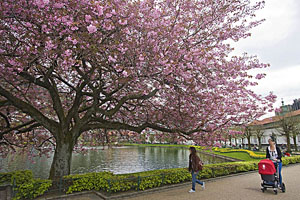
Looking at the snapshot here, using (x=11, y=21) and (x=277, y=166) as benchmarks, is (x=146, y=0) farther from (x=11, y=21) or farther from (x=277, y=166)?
(x=277, y=166)

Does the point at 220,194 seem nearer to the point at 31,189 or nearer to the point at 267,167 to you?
the point at 267,167

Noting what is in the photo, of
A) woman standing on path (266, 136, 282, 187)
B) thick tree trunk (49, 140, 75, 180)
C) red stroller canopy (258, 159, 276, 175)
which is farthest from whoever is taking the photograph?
thick tree trunk (49, 140, 75, 180)

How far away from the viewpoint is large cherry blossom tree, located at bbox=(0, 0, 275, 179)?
6148 mm

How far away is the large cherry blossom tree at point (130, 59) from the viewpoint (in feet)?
20.2

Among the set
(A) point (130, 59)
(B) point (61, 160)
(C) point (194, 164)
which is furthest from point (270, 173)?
(B) point (61, 160)

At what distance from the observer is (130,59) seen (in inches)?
279

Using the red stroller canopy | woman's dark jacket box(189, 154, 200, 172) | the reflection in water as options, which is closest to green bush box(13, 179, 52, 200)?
woman's dark jacket box(189, 154, 200, 172)

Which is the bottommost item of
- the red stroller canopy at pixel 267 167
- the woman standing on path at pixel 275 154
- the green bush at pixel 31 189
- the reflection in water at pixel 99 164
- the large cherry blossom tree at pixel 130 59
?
the reflection in water at pixel 99 164

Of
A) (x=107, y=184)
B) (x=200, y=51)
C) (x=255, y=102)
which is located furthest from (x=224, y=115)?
(x=107, y=184)

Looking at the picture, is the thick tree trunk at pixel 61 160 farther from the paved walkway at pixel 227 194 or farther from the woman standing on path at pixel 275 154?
the woman standing on path at pixel 275 154

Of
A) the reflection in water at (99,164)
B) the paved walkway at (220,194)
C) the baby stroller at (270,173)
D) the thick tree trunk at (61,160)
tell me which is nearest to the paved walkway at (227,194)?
the paved walkway at (220,194)

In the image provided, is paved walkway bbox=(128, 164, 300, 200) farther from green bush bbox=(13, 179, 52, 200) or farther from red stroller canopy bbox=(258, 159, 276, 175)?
green bush bbox=(13, 179, 52, 200)

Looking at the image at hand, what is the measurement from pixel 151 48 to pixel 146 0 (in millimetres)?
1931

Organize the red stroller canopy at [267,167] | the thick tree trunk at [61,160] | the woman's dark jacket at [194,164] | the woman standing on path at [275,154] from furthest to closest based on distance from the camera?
the thick tree trunk at [61,160]
the woman's dark jacket at [194,164]
the woman standing on path at [275,154]
the red stroller canopy at [267,167]
